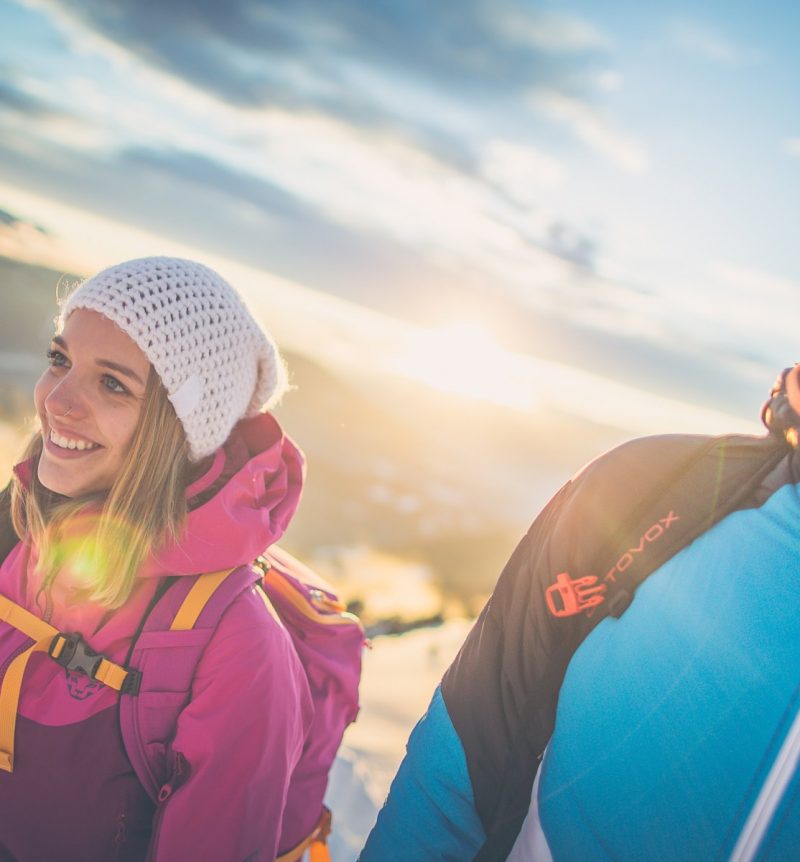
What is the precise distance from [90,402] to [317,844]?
1.88 metres

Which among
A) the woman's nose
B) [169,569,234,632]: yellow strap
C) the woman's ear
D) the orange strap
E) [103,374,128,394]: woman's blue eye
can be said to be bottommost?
the orange strap

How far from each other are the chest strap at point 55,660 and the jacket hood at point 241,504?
28 cm

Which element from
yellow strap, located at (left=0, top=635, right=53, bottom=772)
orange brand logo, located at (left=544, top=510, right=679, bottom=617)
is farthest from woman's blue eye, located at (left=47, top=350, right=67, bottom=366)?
orange brand logo, located at (left=544, top=510, right=679, bottom=617)

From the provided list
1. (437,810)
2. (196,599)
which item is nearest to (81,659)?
(196,599)

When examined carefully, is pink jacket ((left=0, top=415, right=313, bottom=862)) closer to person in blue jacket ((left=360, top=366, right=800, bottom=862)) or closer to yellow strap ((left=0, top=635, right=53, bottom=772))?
yellow strap ((left=0, top=635, right=53, bottom=772))

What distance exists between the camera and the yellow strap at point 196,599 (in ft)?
5.76

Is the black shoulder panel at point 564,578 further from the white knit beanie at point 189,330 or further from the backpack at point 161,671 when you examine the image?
the white knit beanie at point 189,330

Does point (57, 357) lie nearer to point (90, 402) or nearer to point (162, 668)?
point (90, 402)

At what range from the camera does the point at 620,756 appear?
1.39 metres

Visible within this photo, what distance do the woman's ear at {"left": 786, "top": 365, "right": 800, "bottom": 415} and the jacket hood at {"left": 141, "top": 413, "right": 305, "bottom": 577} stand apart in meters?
1.54

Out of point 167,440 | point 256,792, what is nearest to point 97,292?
point 167,440

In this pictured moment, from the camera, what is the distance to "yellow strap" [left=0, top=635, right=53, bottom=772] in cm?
177

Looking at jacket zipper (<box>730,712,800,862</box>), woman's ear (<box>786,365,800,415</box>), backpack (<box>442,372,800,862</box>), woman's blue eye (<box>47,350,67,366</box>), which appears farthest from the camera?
woman's blue eye (<box>47,350,67,366</box>)

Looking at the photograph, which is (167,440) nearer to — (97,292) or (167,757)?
(97,292)
